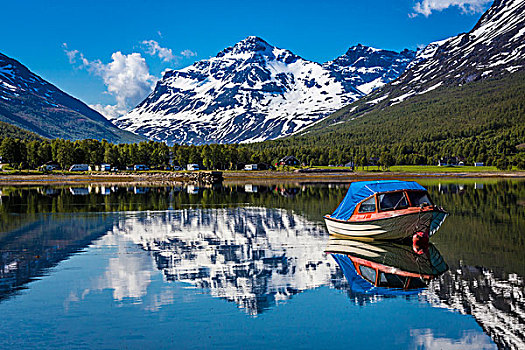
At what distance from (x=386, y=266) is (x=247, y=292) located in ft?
29.0

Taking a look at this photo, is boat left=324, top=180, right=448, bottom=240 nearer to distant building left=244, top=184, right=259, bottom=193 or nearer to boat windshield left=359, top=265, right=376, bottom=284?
boat windshield left=359, top=265, right=376, bottom=284

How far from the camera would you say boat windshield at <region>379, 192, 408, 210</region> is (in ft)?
116

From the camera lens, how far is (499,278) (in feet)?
75.0

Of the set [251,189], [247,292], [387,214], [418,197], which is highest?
[251,189]

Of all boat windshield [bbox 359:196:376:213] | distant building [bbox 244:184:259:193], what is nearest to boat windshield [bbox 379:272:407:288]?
boat windshield [bbox 359:196:376:213]

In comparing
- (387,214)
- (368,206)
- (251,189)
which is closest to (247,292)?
(387,214)

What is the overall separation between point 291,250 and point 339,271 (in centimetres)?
628

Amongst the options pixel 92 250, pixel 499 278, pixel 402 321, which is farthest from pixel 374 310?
pixel 92 250

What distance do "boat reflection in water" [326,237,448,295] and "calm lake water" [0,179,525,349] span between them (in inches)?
6.5

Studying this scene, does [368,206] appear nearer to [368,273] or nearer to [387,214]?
[387,214]

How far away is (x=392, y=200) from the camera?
117ft

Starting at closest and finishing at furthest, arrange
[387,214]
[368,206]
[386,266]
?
[386,266]
[387,214]
[368,206]

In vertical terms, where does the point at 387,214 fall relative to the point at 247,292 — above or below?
above

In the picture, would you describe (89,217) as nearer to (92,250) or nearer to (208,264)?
(92,250)
